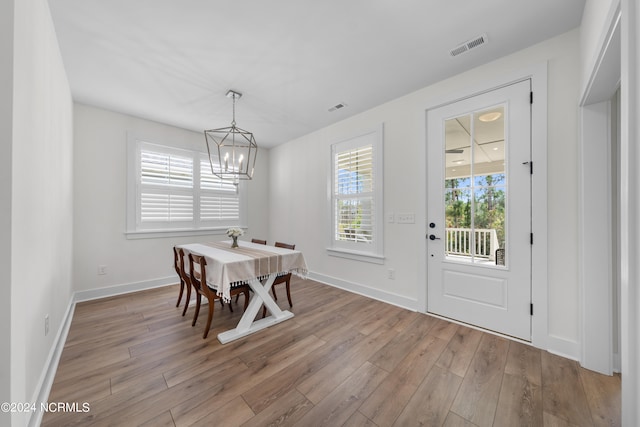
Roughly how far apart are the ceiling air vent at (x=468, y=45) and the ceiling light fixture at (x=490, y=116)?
0.62 meters

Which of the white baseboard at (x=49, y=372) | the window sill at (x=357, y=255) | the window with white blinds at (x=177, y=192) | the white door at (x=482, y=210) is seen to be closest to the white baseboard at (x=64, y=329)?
the white baseboard at (x=49, y=372)

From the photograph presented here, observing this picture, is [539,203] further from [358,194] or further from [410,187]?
[358,194]

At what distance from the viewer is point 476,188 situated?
8.08 feet

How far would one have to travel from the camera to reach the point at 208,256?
2.52 metres

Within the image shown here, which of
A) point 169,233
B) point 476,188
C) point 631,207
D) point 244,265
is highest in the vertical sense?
point 476,188

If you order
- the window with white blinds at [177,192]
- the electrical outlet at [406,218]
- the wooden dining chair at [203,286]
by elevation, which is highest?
the window with white blinds at [177,192]

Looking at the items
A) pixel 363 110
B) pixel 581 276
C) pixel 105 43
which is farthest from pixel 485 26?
pixel 105 43

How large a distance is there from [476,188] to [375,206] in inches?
49.0

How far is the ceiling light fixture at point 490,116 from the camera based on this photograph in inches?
92.9

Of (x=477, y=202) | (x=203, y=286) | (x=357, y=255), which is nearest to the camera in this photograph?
(x=203, y=286)

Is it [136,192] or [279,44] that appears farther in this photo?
[136,192]

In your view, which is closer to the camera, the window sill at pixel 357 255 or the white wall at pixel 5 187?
the white wall at pixel 5 187

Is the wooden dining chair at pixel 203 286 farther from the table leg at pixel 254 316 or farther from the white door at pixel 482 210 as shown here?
the white door at pixel 482 210

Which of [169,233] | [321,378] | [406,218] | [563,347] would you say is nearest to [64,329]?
[169,233]
